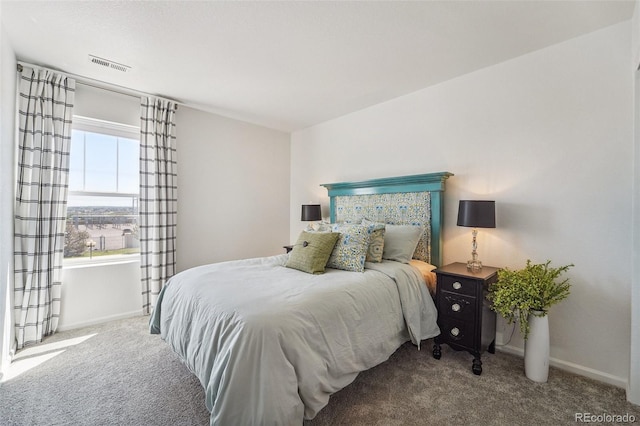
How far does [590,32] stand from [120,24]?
360 cm

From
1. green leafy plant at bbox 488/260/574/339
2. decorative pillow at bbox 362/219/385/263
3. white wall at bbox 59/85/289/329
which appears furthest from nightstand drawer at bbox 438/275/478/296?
white wall at bbox 59/85/289/329

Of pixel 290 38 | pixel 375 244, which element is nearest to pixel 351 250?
pixel 375 244

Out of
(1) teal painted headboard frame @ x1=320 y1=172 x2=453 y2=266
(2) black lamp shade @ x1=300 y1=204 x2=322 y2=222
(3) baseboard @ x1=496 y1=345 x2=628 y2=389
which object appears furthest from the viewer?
(2) black lamp shade @ x1=300 y1=204 x2=322 y2=222

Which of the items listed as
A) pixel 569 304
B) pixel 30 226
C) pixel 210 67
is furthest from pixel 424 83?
pixel 30 226

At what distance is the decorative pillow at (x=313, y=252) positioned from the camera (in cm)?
235

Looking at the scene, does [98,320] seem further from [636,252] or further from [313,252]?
[636,252]

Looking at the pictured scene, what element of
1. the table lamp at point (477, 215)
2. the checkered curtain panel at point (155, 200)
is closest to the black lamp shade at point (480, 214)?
the table lamp at point (477, 215)

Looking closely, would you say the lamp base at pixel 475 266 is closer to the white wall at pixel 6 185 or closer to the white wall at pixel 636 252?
the white wall at pixel 636 252

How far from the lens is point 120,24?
81.0 inches

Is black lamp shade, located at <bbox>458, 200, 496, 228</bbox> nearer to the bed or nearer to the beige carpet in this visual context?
the bed

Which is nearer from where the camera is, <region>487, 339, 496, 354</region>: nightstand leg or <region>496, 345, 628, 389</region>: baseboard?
<region>496, 345, 628, 389</region>: baseboard

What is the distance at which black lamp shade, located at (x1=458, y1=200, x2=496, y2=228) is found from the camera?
7.59 ft

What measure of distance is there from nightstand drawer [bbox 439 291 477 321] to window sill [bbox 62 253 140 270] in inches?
136

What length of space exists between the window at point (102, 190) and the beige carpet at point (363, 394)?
1.22 m
